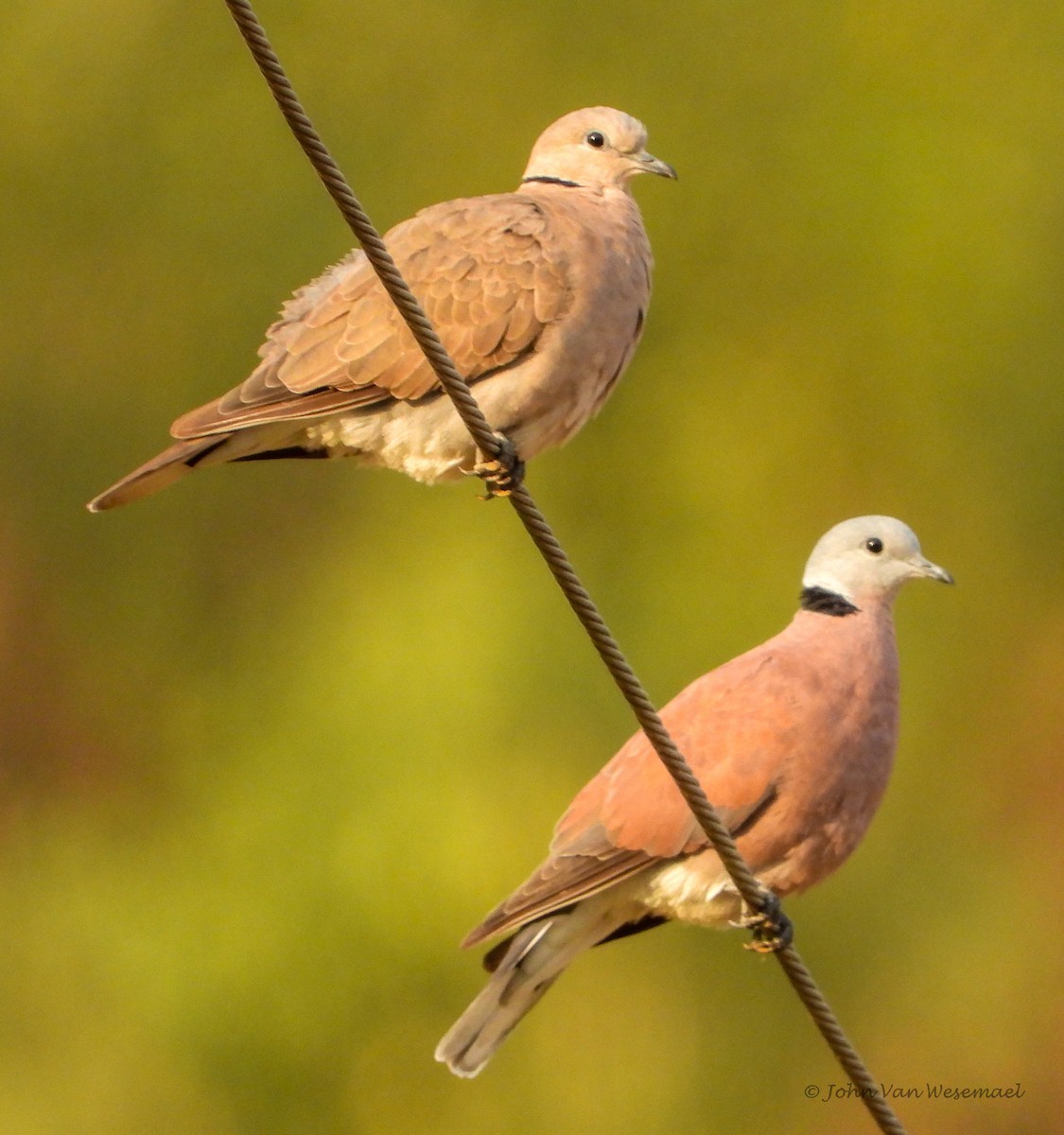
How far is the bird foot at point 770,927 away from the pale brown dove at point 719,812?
179 millimetres

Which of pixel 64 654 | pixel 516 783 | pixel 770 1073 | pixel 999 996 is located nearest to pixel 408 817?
pixel 516 783

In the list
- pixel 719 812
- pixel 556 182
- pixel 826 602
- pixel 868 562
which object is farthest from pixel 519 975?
pixel 556 182

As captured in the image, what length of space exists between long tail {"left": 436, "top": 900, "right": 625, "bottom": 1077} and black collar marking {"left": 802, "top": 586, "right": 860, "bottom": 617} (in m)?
0.76

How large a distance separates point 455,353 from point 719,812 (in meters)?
0.98

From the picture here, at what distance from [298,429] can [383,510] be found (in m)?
8.47

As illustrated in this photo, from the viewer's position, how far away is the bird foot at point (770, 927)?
13.7 ft

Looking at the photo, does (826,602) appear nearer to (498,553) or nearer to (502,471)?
(502,471)

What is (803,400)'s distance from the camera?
1220cm

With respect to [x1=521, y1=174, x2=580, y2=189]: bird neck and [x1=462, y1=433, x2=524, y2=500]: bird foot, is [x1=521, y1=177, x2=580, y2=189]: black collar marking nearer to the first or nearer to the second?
[x1=521, y1=174, x2=580, y2=189]: bird neck

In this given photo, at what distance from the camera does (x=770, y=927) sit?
4211 millimetres

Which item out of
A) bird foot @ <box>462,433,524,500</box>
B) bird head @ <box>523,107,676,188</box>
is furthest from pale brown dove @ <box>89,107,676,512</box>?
bird head @ <box>523,107,676,188</box>

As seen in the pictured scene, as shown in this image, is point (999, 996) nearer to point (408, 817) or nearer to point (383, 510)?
point (408, 817)

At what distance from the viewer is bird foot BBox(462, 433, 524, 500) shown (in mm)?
3996

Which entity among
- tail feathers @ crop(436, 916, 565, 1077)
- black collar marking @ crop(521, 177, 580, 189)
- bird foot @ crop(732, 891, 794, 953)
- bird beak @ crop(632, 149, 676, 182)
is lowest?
bird foot @ crop(732, 891, 794, 953)
